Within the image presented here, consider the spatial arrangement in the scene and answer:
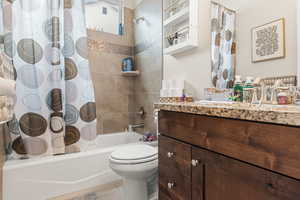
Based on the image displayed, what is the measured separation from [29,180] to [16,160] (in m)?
0.20

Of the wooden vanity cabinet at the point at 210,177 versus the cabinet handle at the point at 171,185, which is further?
the cabinet handle at the point at 171,185

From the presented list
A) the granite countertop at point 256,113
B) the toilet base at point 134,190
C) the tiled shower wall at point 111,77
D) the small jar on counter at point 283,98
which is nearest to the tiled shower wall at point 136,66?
the tiled shower wall at point 111,77

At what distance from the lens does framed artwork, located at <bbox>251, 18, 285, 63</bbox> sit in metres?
0.84

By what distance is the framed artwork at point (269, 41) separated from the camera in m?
0.84

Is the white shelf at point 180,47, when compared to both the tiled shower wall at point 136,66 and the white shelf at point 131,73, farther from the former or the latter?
the white shelf at point 131,73

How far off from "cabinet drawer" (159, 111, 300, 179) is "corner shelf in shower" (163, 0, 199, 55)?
0.87 metres

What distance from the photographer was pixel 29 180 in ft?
4.12

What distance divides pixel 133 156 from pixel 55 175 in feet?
2.30

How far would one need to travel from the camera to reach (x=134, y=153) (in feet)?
4.10

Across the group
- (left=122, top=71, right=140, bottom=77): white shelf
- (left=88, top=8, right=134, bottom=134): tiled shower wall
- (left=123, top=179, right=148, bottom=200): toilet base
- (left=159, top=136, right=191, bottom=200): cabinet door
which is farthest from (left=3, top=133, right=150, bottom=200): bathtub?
(left=122, top=71, right=140, bottom=77): white shelf

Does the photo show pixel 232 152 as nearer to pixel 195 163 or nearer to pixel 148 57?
pixel 195 163

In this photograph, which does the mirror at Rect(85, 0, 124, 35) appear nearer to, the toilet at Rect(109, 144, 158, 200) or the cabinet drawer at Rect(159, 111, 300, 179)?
the toilet at Rect(109, 144, 158, 200)

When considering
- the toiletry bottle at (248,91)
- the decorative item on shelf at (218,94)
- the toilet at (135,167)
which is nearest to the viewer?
the toiletry bottle at (248,91)

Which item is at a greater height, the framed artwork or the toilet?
the framed artwork
